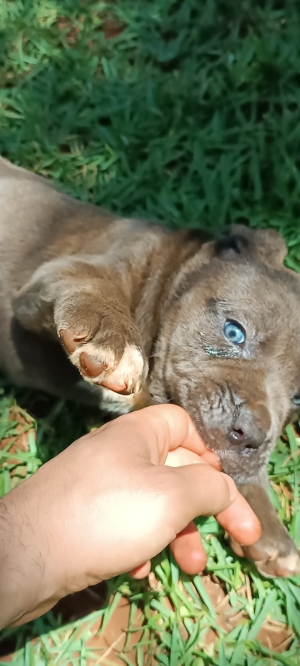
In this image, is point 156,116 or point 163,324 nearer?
point 163,324

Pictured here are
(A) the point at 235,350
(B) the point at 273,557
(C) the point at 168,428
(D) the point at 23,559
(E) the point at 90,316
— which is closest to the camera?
(D) the point at 23,559

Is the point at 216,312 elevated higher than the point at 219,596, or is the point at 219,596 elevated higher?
the point at 216,312

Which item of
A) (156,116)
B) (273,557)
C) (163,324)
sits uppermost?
(156,116)

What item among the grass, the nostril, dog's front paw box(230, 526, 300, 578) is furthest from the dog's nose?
the grass

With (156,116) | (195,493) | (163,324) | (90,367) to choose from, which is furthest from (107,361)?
(156,116)

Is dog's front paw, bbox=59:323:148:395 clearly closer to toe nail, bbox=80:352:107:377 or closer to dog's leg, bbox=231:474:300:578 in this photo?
toe nail, bbox=80:352:107:377

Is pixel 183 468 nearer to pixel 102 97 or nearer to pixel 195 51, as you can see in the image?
pixel 102 97

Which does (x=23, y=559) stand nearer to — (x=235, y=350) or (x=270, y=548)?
(x=235, y=350)

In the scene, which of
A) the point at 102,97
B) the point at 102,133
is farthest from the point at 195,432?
the point at 102,97
